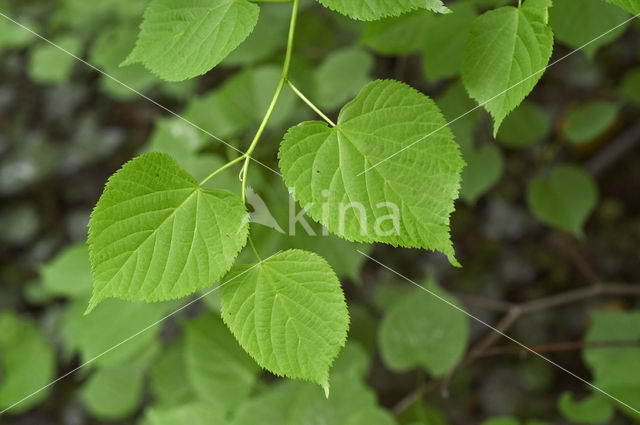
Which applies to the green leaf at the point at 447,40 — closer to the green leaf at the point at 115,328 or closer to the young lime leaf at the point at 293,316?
the young lime leaf at the point at 293,316

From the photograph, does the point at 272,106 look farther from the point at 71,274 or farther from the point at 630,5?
the point at 71,274

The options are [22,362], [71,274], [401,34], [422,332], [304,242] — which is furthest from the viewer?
[22,362]

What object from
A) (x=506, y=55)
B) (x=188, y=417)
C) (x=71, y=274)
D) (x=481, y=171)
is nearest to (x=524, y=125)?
(x=481, y=171)

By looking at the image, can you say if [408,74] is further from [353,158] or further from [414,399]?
[353,158]

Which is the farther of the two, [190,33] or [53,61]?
[53,61]

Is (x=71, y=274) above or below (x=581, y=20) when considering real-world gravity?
below

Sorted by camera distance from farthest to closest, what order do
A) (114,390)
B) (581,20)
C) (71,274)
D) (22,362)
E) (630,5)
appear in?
(22,362)
(114,390)
(71,274)
(581,20)
(630,5)

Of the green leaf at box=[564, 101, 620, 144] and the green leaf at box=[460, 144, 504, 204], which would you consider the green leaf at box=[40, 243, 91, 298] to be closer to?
the green leaf at box=[460, 144, 504, 204]
